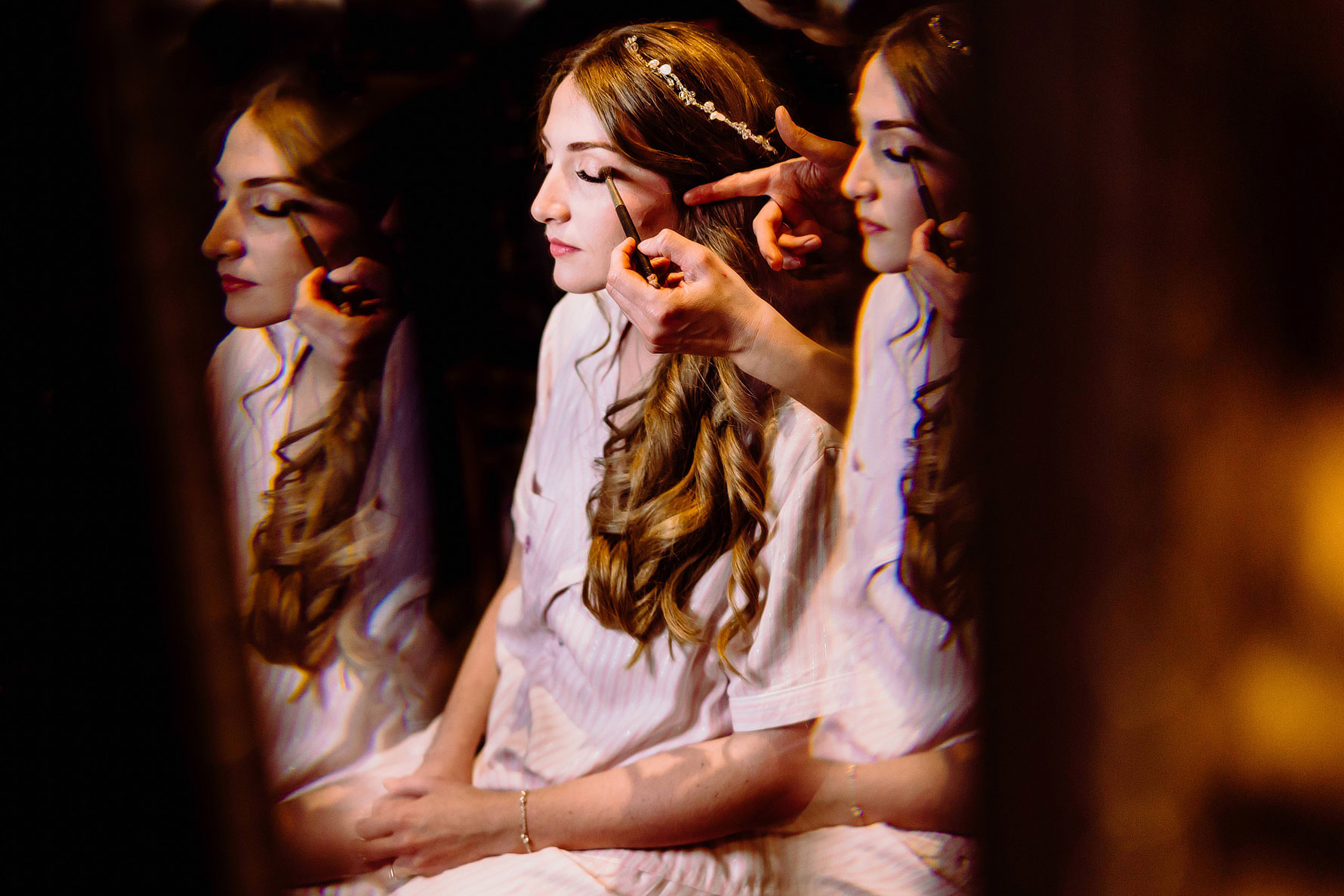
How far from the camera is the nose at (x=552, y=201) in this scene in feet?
1.82

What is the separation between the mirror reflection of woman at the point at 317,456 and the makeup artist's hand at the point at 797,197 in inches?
10.1

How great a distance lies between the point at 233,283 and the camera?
21.5 inches

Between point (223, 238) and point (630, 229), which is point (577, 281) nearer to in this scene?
point (630, 229)

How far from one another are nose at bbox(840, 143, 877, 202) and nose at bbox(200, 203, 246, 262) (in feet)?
1.43

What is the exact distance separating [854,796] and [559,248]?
0.49 meters

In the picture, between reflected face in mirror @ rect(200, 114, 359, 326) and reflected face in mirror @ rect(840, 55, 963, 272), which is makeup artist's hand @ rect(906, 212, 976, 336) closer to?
reflected face in mirror @ rect(840, 55, 963, 272)

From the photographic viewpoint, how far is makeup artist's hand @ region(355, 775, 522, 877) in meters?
0.61

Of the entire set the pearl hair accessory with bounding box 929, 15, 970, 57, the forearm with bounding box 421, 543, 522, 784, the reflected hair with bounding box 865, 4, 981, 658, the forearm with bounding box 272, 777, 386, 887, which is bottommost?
the forearm with bounding box 272, 777, 386, 887

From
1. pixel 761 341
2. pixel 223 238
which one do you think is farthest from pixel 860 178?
pixel 223 238

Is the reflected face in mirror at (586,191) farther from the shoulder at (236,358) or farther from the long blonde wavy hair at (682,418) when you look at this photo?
the shoulder at (236,358)

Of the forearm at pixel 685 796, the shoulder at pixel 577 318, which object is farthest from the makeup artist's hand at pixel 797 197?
the forearm at pixel 685 796

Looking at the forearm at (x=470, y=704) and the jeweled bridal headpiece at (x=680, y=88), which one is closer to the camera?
the jeweled bridal headpiece at (x=680, y=88)

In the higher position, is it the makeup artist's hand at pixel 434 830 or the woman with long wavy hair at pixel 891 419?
the woman with long wavy hair at pixel 891 419

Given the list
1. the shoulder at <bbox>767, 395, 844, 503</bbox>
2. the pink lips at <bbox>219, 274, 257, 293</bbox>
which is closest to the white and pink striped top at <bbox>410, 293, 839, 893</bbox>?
the shoulder at <bbox>767, 395, 844, 503</bbox>
